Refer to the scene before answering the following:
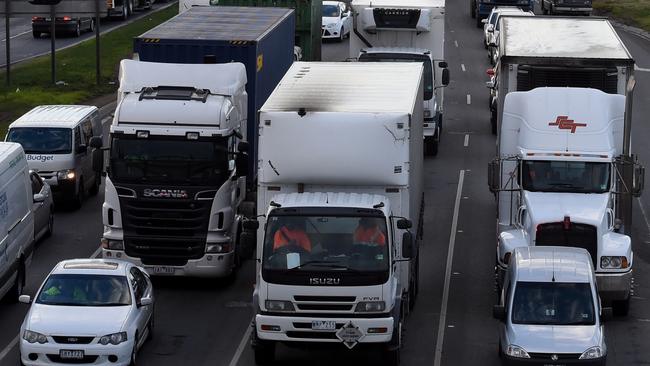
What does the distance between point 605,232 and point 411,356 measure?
4.80 meters

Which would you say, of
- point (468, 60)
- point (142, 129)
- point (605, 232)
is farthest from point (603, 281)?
point (468, 60)

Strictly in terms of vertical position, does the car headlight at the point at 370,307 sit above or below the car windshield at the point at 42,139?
above

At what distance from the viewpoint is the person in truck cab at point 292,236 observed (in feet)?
71.9

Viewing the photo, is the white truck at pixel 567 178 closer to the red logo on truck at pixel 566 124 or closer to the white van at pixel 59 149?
the red logo on truck at pixel 566 124

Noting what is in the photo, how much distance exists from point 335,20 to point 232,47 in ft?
123

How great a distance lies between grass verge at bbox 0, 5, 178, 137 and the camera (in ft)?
161

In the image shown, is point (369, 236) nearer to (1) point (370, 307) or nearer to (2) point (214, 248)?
(1) point (370, 307)

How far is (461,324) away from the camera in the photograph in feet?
85.3

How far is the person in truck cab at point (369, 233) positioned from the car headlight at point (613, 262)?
5.59 m

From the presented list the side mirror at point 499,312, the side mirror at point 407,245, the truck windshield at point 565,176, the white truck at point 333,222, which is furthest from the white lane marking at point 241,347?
the truck windshield at point 565,176

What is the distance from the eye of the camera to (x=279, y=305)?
71.6 ft

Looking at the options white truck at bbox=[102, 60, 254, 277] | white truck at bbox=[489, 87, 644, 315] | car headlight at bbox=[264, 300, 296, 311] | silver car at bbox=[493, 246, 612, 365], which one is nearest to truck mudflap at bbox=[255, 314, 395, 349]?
car headlight at bbox=[264, 300, 296, 311]

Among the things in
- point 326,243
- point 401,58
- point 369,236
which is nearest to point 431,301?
point 369,236

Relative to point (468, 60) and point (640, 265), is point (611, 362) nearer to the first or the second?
point (640, 265)
